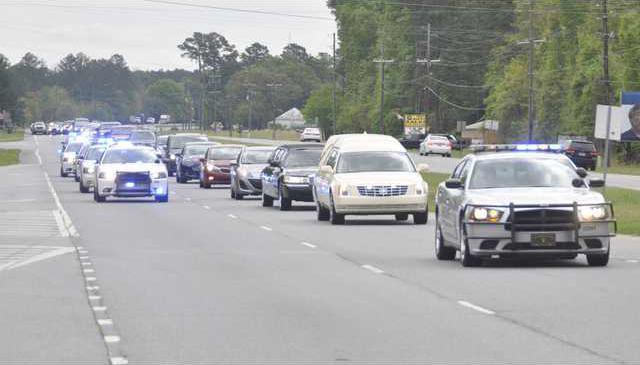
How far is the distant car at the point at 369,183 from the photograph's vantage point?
32.3 metres

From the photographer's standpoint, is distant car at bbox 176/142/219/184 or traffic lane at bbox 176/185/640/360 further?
distant car at bbox 176/142/219/184

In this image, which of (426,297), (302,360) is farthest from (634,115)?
(302,360)

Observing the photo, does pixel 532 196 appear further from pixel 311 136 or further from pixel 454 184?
pixel 311 136

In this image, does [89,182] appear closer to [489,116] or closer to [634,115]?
[634,115]

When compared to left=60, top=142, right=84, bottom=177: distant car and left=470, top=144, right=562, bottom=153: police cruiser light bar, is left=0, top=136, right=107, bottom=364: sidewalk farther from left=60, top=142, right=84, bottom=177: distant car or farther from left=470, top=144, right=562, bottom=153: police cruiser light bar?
left=60, top=142, right=84, bottom=177: distant car

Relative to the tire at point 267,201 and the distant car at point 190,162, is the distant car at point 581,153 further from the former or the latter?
the tire at point 267,201

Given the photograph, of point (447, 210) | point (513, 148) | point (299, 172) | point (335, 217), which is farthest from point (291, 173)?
point (447, 210)

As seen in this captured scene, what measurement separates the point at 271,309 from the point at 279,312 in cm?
32

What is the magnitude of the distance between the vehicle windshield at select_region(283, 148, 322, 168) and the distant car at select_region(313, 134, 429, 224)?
16.8ft

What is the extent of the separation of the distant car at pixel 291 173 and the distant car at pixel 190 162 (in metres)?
20.7

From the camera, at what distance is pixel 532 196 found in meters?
20.9

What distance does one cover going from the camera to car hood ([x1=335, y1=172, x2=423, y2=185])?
3238 cm

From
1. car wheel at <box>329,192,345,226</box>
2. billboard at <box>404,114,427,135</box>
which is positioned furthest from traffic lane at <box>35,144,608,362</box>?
billboard at <box>404,114,427,135</box>

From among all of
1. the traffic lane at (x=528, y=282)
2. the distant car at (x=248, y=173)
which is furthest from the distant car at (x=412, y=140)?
the traffic lane at (x=528, y=282)
